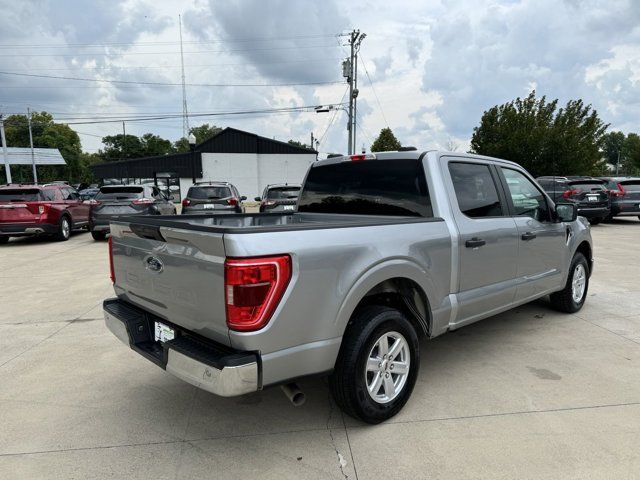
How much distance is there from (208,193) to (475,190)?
413 inches

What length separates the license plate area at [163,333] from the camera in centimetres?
278

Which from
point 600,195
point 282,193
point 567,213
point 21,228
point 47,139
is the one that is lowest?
point 21,228

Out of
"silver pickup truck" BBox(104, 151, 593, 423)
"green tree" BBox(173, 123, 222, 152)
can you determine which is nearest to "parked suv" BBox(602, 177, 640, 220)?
"silver pickup truck" BBox(104, 151, 593, 423)

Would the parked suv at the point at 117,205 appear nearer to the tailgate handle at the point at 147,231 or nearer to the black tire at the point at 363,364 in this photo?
the tailgate handle at the point at 147,231

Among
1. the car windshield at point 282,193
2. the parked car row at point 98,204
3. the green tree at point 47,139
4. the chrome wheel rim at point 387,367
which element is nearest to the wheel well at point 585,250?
the chrome wheel rim at point 387,367

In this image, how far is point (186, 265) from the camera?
2.49 meters

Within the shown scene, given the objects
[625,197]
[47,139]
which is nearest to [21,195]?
[625,197]

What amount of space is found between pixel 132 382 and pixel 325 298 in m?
2.16

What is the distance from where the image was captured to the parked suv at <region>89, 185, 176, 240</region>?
40.1 feet

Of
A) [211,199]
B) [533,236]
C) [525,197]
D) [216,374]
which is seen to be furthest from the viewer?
[211,199]

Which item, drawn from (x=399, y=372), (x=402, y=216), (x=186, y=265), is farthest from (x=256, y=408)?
(x=402, y=216)

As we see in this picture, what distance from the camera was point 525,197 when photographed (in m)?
4.41

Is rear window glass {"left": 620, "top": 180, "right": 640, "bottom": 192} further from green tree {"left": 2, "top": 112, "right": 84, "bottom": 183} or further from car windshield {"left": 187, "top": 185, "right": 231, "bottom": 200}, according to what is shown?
green tree {"left": 2, "top": 112, "right": 84, "bottom": 183}

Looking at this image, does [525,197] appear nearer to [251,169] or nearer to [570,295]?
[570,295]
